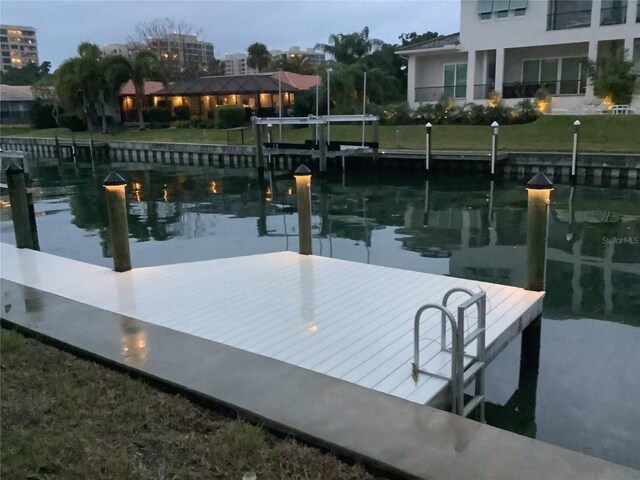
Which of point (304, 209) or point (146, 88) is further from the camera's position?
point (146, 88)

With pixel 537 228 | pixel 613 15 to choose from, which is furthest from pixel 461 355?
pixel 613 15

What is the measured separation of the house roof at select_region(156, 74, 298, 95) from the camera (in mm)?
39125

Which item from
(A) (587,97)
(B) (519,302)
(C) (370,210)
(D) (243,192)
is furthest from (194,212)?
(A) (587,97)

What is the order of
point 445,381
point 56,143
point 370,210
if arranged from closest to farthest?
point 445,381 → point 370,210 → point 56,143

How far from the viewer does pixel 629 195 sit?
17.5m

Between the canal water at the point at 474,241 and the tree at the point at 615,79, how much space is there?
716 centimetres

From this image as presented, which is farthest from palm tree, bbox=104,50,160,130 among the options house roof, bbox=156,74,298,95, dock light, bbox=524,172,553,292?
dock light, bbox=524,172,553,292

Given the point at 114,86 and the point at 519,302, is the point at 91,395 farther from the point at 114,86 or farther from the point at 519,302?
the point at 114,86

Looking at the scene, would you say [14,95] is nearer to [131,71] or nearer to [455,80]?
[131,71]

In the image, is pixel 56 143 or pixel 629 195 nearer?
pixel 629 195

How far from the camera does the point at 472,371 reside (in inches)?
183

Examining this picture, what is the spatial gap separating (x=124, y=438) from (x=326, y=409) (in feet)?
3.99

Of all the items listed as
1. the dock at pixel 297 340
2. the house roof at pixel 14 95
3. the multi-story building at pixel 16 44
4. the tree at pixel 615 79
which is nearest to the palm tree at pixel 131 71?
the house roof at pixel 14 95

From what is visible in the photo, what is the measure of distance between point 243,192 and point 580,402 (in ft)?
52.4
